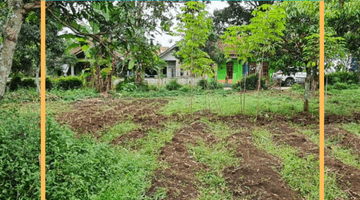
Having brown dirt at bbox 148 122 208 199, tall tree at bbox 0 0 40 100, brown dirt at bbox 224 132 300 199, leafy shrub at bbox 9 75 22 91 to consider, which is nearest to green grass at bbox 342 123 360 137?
brown dirt at bbox 224 132 300 199

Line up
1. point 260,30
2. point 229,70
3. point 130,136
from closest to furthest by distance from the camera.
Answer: point 130,136 < point 260,30 < point 229,70

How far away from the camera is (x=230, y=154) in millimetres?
2992

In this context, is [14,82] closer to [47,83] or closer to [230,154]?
[47,83]

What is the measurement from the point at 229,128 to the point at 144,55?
2.86m

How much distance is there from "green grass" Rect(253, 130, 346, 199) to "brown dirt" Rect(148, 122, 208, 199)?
0.86 m

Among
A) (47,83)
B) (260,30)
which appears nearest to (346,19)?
(260,30)

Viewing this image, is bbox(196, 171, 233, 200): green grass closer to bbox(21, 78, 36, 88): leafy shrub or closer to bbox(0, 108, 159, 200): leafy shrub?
bbox(0, 108, 159, 200): leafy shrub

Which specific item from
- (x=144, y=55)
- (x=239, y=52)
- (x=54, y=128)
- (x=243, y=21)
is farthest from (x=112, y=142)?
(x=243, y=21)

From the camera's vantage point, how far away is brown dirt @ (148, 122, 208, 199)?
2.19 metres

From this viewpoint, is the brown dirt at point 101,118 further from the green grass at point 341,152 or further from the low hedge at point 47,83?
the low hedge at point 47,83

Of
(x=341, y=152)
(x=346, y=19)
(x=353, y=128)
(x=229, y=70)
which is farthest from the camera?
(x=229, y=70)

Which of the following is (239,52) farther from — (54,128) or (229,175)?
(54,128)

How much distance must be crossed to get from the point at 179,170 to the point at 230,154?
73 cm

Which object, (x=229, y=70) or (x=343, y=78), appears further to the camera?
(x=229, y=70)
